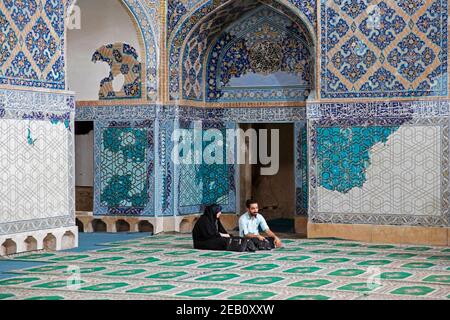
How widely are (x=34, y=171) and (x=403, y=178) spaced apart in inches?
152

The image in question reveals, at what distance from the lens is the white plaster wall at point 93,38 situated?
985 cm

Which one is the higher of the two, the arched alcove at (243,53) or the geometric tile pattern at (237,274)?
the arched alcove at (243,53)

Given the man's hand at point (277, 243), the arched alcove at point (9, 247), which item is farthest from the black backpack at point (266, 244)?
the arched alcove at point (9, 247)

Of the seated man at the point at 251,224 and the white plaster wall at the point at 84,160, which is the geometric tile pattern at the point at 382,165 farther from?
the white plaster wall at the point at 84,160

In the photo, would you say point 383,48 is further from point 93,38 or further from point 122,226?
point 122,226

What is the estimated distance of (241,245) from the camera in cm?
788

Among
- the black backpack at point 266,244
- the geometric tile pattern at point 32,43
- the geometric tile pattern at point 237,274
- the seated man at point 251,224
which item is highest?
the geometric tile pattern at point 32,43

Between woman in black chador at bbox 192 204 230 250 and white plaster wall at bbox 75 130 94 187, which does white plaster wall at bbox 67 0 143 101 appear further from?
woman in black chador at bbox 192 204 230 250

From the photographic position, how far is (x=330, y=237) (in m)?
9.12

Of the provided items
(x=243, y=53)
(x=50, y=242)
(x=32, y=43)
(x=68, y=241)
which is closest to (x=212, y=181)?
(x=243, y=53)

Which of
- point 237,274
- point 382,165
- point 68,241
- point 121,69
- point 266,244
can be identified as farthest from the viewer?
point 121,69

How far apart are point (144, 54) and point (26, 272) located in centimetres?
397

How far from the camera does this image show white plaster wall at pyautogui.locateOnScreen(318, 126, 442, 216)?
8.64 metres

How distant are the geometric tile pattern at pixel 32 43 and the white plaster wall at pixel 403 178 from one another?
3.41 metres
